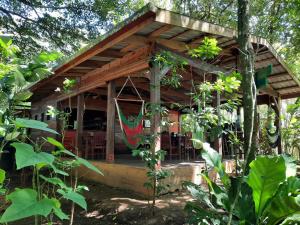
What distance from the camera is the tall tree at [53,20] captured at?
10.6 meters

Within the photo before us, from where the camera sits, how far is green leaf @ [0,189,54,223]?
2.62 ft

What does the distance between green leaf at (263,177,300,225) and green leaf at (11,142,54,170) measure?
238 centimetres

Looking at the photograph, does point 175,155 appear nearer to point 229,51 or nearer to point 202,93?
point 229,51

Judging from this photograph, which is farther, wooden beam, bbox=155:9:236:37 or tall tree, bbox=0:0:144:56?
tall tree, bbox=0:0:144:56

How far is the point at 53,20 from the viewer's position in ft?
35.7

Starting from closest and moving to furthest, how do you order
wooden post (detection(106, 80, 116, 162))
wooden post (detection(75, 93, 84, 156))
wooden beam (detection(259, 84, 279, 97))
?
1. wooden post (detection(106, 80, 116, 162))
2. wooden post (detection(75, 93, 84, 156))
3. wooden beam (detection(259, 84, 279, 97))

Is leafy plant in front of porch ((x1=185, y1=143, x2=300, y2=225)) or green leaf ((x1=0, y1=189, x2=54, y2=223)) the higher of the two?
green leaf ((x1=0, y1=189, x2=54, y2=223))

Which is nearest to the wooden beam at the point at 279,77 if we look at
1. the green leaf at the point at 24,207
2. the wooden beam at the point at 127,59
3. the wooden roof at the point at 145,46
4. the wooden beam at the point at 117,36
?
the wooden roof at the point at 145,46

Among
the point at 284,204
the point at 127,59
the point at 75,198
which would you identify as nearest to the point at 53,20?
the point at 127,59

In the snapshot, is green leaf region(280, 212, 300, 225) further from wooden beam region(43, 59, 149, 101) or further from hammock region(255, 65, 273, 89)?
wooden beam region(43, 59, 149, 101)

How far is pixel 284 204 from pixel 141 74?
4082mm

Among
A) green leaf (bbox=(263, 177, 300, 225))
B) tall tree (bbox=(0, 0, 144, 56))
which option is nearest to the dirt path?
green leaf (bbox=(263, 177, 300, 225))

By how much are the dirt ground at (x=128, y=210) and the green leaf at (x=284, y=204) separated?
5.05 ft

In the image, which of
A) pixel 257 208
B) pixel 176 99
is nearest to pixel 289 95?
pixel 176 99
